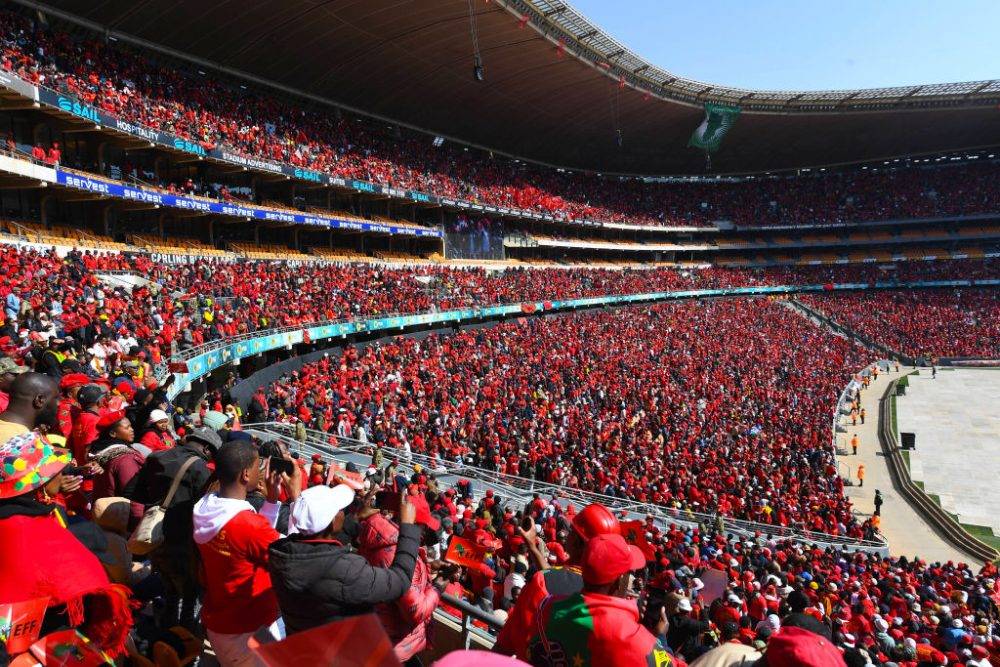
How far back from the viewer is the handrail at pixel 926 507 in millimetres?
17516

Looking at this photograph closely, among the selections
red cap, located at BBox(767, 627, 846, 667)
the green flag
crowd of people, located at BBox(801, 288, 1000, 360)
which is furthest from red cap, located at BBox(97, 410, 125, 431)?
crowd of people, located at BBox(801, 288, 1000, 360)

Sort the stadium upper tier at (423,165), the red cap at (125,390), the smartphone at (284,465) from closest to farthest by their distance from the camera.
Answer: the smartphone at (284,465)
the red cap at (125,390)
the stadium upper tier at (423,165)

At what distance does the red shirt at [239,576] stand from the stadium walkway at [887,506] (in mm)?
18157

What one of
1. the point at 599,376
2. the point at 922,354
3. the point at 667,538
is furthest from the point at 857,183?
the point at 667,538

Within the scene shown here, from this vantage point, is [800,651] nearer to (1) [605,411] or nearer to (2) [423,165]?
(1) [605,411]

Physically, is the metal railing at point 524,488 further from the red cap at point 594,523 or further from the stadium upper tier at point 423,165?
the stadium upper tier at point 423,165

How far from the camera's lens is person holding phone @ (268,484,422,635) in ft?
8.14

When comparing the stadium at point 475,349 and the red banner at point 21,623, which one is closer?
the red banner at point 21,623

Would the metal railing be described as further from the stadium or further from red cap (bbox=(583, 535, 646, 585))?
red cap (bbox=(583, 535, 646, 585))

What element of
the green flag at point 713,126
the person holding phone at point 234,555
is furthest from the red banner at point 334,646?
the green flag at point 713,126

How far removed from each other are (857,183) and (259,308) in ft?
191

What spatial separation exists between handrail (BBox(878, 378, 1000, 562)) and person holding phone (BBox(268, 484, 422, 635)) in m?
20.2

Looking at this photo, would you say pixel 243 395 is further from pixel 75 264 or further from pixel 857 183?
pixel 857 183

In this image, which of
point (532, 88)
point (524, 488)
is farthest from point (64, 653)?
point (532, 88)
